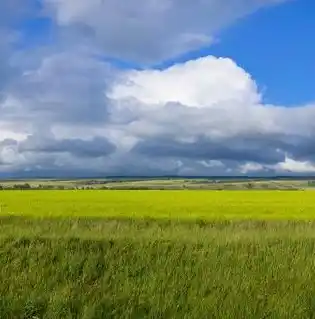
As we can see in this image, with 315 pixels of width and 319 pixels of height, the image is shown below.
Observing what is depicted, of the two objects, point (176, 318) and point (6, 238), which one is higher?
point (6, 238)

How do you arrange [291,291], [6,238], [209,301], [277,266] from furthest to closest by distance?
[6,238] < [277,266] < [291,291] < [209,301]

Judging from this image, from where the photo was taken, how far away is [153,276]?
1216 centimetres

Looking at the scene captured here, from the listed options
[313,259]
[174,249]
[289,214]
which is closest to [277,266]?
[313,259]

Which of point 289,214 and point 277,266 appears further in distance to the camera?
point 289,214

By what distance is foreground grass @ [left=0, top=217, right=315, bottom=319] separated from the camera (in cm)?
1036

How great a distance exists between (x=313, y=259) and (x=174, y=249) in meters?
3.27

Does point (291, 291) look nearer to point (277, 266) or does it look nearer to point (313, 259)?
point (277, 266)

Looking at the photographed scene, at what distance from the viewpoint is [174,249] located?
1429 cm

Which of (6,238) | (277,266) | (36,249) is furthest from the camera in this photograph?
(6,238)

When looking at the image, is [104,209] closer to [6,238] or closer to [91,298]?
[6,238]

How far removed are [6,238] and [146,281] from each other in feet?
15.7

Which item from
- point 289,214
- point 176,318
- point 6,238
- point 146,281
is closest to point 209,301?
point 176,318

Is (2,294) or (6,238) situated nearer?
(2,294)

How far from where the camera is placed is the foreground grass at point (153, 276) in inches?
408
